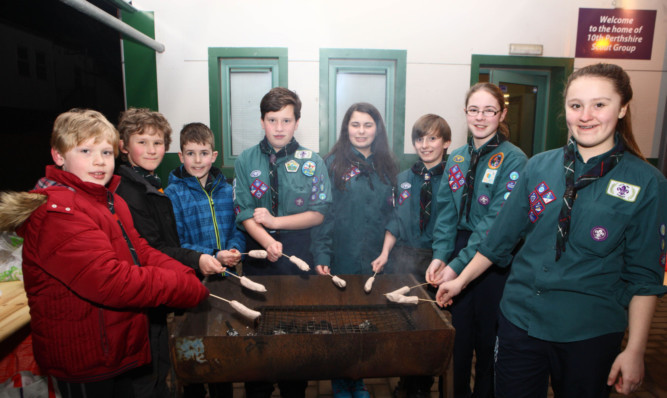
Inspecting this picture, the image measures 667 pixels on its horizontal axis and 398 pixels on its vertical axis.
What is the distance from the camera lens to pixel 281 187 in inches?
119

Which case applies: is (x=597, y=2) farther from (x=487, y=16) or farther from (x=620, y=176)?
(x=620, y=176)

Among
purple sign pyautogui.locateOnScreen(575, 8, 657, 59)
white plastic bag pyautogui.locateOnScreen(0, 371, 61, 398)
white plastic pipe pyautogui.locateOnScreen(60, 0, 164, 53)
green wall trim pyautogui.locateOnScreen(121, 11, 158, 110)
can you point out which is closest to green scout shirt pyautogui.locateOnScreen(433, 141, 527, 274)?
white plastic bag pyautogui.locateOnScreen(0, 371, 61, 398)

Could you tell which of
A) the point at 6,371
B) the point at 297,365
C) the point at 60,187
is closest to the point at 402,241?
the point at 297,365

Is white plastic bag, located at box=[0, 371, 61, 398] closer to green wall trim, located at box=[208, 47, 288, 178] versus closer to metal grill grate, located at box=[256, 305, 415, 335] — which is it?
metal grill grate, located at box=[256, 305, 415, 335]

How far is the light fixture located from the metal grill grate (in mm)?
4342

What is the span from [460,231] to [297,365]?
160 centimetres

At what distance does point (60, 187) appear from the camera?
68.5 inches

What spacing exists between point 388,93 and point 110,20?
3397 mm

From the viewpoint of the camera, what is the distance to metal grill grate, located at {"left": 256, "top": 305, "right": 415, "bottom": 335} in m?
2.25

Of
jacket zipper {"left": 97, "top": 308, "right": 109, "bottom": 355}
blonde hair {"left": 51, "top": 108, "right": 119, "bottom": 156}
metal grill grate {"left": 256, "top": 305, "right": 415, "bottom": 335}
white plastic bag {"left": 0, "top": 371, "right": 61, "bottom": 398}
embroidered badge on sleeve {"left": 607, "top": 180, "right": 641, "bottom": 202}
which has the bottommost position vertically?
white plastic bag {"left": 0, "top": 371, "right": 61, "bottom": 398}

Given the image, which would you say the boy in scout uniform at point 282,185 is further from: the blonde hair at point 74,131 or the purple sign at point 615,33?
the purple sign at point 615,33

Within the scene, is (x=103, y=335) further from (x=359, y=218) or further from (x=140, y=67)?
(x=140, y=67)

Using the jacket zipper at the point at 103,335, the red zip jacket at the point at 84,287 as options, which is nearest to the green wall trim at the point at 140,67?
the red zip jacket at the point at 84,287

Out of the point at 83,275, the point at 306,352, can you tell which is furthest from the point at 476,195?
the point at 83,275
